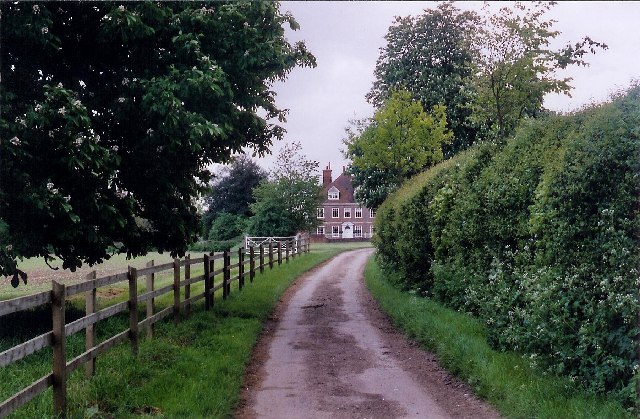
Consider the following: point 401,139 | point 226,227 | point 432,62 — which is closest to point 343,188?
point 226,227

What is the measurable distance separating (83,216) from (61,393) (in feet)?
13.9

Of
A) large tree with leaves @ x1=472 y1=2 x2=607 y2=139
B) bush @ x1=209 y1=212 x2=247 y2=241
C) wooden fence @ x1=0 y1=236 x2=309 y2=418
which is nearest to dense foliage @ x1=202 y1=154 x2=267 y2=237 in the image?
bush @ x1=209 y1=212 x2=247 y2=241

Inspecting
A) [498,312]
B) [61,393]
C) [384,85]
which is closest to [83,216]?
[61,393]

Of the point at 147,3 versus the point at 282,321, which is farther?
the point at 282,321

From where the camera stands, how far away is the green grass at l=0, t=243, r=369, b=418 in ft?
21.6

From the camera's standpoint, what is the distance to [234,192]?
233 ft

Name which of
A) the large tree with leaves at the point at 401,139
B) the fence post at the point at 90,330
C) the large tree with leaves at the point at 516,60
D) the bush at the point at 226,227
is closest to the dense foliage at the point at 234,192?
the bush at the point at 226,227

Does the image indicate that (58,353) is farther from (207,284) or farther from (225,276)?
(225,276)

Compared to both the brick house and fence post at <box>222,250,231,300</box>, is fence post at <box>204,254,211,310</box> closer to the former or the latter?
fence post at <box>222,250,231,300</box>

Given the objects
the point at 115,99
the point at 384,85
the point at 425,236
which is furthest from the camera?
the point at 384,85

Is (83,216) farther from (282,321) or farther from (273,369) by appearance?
(282,321)

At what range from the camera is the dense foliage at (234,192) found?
7094 cm

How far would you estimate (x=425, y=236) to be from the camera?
15.8 meters

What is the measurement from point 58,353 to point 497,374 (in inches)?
184
